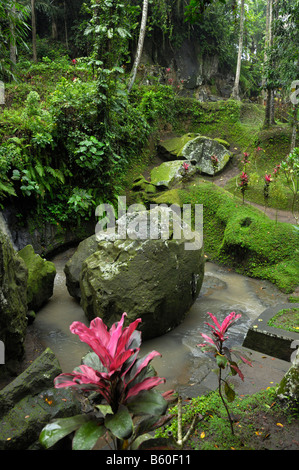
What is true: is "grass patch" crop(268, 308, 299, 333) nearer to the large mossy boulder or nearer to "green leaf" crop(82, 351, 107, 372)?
"green leaf" crop(82, 351, 107, 372)

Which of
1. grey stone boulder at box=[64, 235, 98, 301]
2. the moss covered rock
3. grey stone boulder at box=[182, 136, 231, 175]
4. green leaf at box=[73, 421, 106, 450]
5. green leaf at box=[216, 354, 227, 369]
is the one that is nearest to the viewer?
green leaf at box=[73, 421, 106, 450]

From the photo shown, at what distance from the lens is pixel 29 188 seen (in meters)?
6.77

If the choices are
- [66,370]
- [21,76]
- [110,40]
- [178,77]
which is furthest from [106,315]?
[178,77]

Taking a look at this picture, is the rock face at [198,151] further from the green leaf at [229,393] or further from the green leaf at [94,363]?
the green leaf at [94,363]

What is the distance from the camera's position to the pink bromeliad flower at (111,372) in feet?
5.42

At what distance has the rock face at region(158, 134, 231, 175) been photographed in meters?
11.5

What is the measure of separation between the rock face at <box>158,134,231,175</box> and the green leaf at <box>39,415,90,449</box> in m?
10.2

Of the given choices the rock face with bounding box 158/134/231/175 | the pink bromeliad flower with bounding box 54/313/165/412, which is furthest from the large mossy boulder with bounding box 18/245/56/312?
the rock face with bounding box 158/134/231/175

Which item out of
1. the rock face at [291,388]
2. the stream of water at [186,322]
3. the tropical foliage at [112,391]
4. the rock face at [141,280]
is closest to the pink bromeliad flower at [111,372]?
the tropical foliage at [112,391]

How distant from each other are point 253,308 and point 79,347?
3093 millimetres

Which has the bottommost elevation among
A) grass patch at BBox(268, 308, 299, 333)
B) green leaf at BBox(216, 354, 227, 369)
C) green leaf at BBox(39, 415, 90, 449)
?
grass patch at BBox(268, 308, 299, 333)

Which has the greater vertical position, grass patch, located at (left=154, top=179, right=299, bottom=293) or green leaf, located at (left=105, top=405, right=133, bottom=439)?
green leaf, located at (left=105, top=405, right=133, bottom=439)

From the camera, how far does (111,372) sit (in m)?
1.62

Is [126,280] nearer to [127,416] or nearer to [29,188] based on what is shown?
[127,416]
